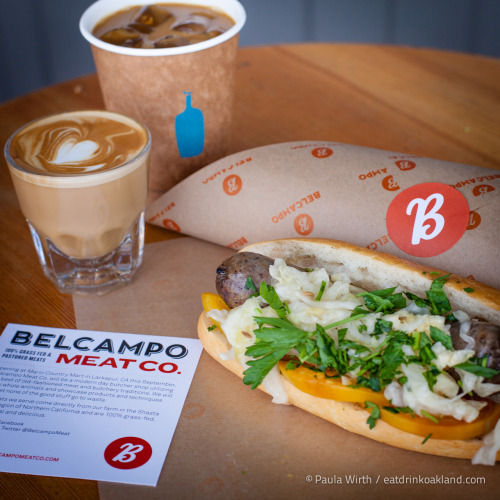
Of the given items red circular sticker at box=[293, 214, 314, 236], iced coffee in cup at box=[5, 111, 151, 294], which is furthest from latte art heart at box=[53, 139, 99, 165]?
red circular sticker at box=[293, 214, 314, 236]

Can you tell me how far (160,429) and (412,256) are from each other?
0.94 meters

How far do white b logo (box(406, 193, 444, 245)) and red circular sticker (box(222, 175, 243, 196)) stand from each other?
2.00 ft

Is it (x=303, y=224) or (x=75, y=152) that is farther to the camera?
(x=303, y=224)

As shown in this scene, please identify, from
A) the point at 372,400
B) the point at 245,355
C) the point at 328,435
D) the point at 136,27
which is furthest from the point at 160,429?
→ the point at 136,27

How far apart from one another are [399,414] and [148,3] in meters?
1.80

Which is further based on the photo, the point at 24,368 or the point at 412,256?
the point at 412,256

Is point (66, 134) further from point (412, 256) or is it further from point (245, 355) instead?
point (412, 256)

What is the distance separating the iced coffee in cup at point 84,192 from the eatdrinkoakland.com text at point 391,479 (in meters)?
1.00

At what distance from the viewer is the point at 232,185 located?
219cm

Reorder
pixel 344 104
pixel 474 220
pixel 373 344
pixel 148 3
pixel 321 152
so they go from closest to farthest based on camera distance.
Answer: pixel 373 344, pixel 474 220, pixel 321 152, pixel 148 3, pixel 344 104

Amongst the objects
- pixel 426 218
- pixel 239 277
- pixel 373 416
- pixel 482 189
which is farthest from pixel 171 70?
pixel 373 416

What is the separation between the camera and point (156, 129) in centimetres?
→ 225

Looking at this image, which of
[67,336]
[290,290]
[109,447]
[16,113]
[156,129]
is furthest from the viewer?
[16,113]

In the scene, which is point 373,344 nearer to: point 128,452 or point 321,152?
point 128,452
